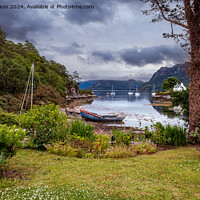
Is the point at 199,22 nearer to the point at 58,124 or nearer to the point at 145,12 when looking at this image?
the point at 145,12

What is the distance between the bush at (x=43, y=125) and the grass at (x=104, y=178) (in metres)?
1.17

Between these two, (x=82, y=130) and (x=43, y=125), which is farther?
(x=82, y=130)

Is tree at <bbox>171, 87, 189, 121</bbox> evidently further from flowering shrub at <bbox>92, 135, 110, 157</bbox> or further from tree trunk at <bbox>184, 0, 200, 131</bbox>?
flowering shrub at <bbox>92, 135, 110, 157</bbox>

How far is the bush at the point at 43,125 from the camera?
291 inches

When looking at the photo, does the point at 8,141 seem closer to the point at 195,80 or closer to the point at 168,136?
the point at 168,136

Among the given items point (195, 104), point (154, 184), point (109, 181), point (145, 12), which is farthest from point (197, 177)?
point (145, 12)

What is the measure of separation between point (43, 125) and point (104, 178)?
4120 mm

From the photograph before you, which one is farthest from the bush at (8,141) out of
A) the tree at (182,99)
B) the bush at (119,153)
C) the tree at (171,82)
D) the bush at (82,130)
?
the tree at (171,82)

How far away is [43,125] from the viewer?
24.8 feet

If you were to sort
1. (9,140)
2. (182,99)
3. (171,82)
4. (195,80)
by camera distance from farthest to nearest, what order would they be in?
(171,82) < (182,99) < (195,80) < (9,140)

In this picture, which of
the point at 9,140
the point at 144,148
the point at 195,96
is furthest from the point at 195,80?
the point at 9,140

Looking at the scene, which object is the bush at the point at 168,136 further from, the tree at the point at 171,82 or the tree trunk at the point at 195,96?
the tree at the point at 171,82

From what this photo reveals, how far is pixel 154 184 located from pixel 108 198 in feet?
4.21

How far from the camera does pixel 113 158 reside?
259 inches
